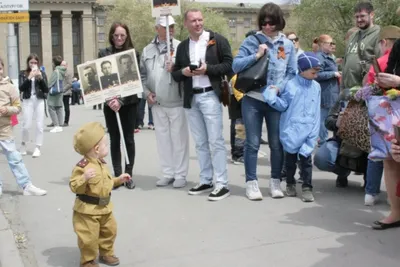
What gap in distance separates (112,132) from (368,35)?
11.5 ft

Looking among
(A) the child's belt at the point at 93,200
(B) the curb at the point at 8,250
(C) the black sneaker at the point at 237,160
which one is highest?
(A) the child's belt at the point at 93,200

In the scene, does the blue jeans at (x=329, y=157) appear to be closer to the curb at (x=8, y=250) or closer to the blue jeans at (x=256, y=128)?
the blue jeans at (x=256, y=128)

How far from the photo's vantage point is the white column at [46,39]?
86.6 metres

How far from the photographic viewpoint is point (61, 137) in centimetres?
1427

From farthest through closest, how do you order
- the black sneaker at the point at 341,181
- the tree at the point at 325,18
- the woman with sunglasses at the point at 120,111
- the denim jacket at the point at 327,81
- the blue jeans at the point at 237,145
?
the tree at the point at 325,18
the denim jacket at the point at 327,81
the blue jeans at the point at 237,145
the woman with sunglasses at the point at 120,111
the black sneaker at the point at 341,181

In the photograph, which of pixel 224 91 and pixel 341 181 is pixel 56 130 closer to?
pixel 224 91

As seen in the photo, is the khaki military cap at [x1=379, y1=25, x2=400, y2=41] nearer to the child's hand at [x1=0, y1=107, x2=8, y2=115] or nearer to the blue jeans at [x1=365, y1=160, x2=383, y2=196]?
the blue jeans at [x1=365, y1=160, x2=383, y2=196]

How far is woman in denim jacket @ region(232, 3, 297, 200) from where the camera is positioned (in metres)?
6.34

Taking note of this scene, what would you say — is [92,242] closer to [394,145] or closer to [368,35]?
[394,145]

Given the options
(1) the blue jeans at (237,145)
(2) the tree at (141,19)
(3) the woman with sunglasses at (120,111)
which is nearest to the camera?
(3) the woman with sunglasses at (120,111)

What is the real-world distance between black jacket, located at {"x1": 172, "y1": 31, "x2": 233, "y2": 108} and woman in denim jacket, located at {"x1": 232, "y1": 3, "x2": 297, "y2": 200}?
27 centimetres

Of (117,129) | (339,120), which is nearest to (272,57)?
(339,120)

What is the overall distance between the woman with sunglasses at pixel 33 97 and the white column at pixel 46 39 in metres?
77.8

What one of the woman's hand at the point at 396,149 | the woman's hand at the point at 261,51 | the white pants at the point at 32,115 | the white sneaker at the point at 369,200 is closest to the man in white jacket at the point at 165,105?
the woman's hand at the point at 261,51
